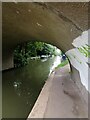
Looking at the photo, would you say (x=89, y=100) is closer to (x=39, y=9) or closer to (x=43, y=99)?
(x=43, y=99)

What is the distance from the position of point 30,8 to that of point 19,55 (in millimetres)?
16282

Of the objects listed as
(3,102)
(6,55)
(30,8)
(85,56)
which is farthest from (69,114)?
(6,55)

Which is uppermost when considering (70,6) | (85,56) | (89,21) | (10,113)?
(70,6)

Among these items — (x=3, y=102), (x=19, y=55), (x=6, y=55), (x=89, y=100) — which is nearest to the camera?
(x=89, y=100)

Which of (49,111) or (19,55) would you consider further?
(19,55)

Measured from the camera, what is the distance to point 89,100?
5430 millimetres

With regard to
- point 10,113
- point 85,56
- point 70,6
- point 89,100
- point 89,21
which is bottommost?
point 10,113

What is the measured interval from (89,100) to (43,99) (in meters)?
1.83

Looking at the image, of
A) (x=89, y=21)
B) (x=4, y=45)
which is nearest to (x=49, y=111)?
(x=89, y=21)

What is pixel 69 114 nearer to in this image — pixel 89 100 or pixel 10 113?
pixel 89 100

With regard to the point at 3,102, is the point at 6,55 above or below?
above

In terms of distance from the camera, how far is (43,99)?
273 inches

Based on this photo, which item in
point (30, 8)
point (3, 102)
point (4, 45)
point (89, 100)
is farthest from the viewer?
point (4, 45)

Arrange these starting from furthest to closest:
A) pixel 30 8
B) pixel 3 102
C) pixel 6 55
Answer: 1. pixel 6 55
2. pixel 3 102
3. pixel 30 8
